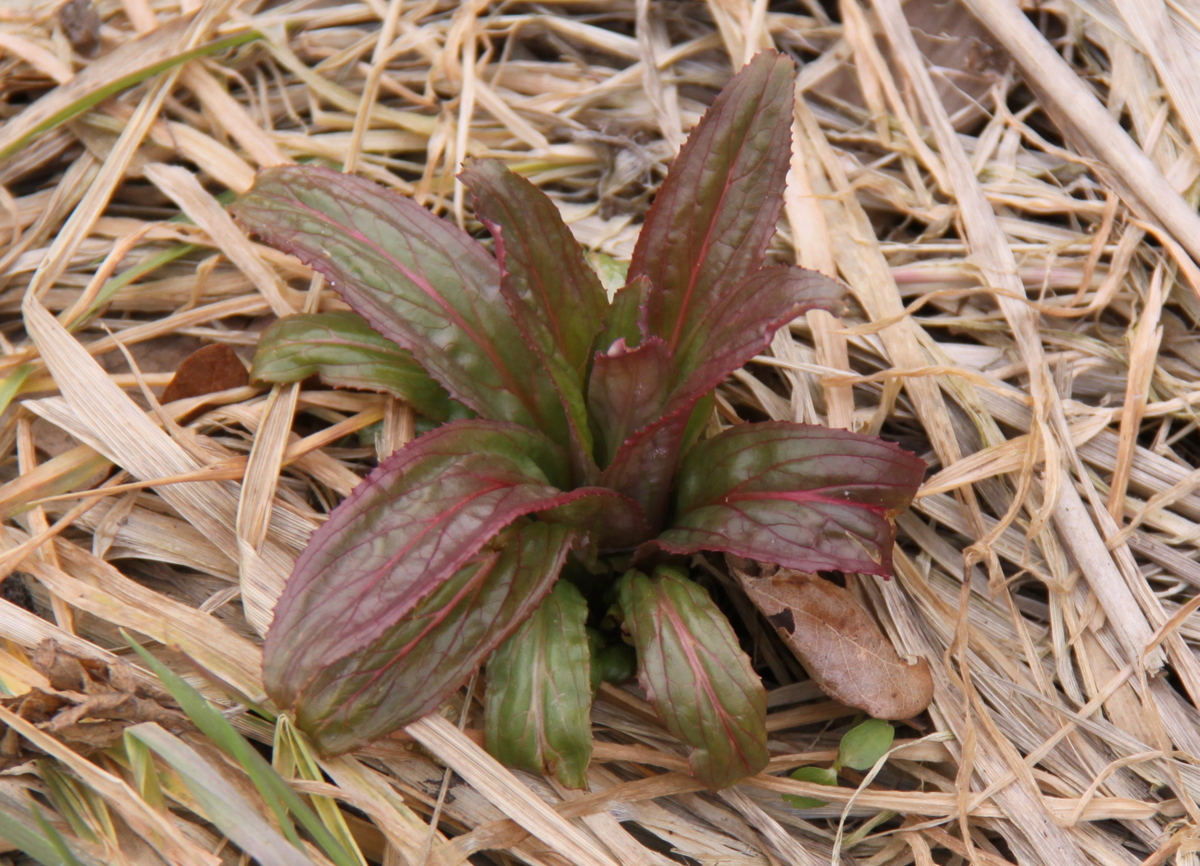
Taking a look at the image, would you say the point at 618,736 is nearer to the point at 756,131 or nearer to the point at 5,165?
the point at 756,131

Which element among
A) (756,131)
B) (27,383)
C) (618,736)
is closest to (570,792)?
(618,736)

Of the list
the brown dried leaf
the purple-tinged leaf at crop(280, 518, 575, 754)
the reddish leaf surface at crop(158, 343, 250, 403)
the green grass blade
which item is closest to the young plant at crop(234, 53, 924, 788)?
the purple-tinged leaf at crop(280, 518, 575, 754)

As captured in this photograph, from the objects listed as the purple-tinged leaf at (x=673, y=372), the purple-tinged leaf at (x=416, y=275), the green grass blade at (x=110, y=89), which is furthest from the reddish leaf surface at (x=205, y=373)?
the purple-tinged leaf at (x=673, y=372)

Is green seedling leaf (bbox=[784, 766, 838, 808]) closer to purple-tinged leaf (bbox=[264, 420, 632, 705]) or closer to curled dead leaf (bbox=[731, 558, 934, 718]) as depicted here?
curled dead leaf (bbox=[731, 558, 934, 718])

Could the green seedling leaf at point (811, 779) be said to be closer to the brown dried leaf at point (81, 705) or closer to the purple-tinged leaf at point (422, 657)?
the purple-tinged leaf at point (422, 657)

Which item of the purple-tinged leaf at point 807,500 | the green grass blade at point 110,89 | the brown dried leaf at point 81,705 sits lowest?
the purple-tinged leaf at point 807,500

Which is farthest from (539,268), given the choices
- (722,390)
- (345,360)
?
(722,390)
